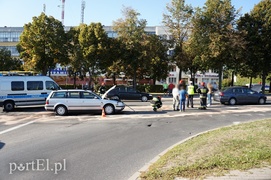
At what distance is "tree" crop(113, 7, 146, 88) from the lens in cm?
3541

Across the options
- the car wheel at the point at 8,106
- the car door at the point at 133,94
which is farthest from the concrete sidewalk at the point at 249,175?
the car door at the point at 133,94

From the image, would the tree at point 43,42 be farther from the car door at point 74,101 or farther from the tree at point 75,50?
the car door at point 74,101

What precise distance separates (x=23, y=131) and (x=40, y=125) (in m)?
1.38

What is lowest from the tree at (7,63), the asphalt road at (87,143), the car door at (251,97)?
the asphalt road at (87,143)

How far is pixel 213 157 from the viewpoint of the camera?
20.4 feet

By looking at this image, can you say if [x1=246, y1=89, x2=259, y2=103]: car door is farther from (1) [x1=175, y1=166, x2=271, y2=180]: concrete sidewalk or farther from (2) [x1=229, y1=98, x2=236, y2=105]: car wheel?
(1) [x1=175, y1=166, x2=271, y2=180]: concrete sidewalk

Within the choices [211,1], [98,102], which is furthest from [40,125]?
[211,1]

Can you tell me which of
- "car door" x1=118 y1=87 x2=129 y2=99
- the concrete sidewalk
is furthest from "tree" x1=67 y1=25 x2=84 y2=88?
the concrete sidewalk

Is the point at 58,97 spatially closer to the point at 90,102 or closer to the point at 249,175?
the point at 90,102

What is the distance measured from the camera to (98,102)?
1534 centimetres

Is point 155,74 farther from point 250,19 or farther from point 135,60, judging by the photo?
point 250,19

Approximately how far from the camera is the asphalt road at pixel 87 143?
20.0 ft

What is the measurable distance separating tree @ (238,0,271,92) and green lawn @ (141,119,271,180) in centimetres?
2867

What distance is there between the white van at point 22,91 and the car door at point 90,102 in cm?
404
